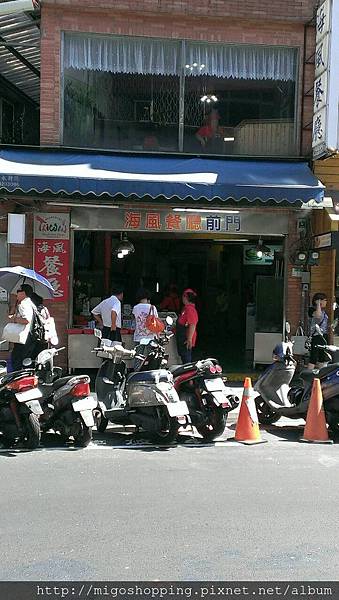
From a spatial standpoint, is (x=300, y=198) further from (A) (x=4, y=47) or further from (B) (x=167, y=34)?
(A) (x=4, y=47)

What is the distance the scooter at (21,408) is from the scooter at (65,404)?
218 mm

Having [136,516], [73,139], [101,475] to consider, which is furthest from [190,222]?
[136,516]

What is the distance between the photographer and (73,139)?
11.8 metres

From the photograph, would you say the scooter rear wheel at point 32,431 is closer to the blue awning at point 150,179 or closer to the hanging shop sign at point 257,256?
the blue awning at point 150,179

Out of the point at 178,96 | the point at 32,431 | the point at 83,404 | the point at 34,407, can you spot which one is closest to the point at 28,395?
the point at 34,407

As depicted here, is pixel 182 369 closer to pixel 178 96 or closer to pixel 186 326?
pixel 186 326

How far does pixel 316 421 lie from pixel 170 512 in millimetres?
3235

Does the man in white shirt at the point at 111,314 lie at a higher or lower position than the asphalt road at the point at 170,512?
higher

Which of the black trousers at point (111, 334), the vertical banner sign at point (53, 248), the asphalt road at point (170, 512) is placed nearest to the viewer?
the asphalt road at point (170, 512)

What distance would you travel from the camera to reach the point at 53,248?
11.5 metres

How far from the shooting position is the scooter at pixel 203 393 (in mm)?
7484

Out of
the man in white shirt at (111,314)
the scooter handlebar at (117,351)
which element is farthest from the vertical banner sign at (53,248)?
the scooter handlebar at (117,351)

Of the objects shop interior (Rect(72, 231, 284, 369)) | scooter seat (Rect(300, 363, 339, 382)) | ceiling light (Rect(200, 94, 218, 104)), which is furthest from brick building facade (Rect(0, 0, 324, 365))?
scooter seat (Rect(300, 363, 339, 382))

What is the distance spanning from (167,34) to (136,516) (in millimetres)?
9593
